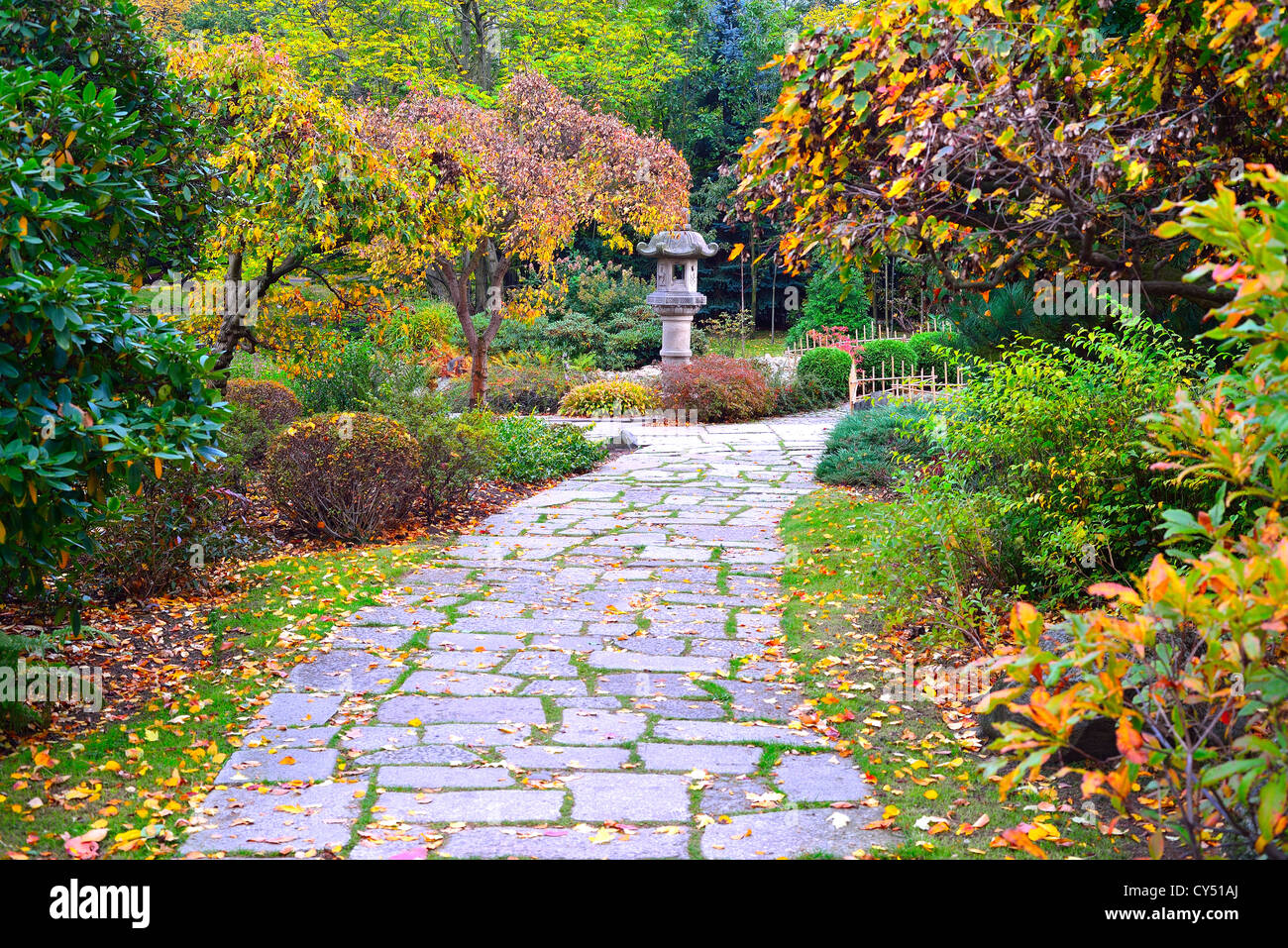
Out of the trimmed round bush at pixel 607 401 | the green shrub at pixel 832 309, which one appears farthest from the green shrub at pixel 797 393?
the green shrub at pixel 832 309

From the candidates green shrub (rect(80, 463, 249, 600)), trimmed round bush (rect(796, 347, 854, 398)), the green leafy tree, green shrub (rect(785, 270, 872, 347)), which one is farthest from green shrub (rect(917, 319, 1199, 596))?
green shrub (rect(785, 270, 872, 347))

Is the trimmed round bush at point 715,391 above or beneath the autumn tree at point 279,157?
beneath

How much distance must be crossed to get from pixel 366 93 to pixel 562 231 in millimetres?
13702

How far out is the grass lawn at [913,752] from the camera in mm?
3066

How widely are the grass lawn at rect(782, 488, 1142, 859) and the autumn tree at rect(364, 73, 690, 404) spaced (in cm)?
523

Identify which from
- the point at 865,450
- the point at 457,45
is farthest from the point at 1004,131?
the point at 457,45

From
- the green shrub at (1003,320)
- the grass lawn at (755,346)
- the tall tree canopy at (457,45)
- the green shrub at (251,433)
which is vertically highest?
the tall tree canopy at (457,45)

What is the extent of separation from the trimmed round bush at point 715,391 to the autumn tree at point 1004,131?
1073cm

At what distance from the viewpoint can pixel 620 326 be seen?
22.5 m

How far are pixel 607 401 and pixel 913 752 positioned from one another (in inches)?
482

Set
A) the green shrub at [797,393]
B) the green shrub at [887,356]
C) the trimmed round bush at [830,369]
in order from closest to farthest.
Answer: the green shrub at [797,393] < the green shrub at [887,356] < the trimmed round bush at [830,369]

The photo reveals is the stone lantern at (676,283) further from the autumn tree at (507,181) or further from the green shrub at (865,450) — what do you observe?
the green shrub at (865,450)
